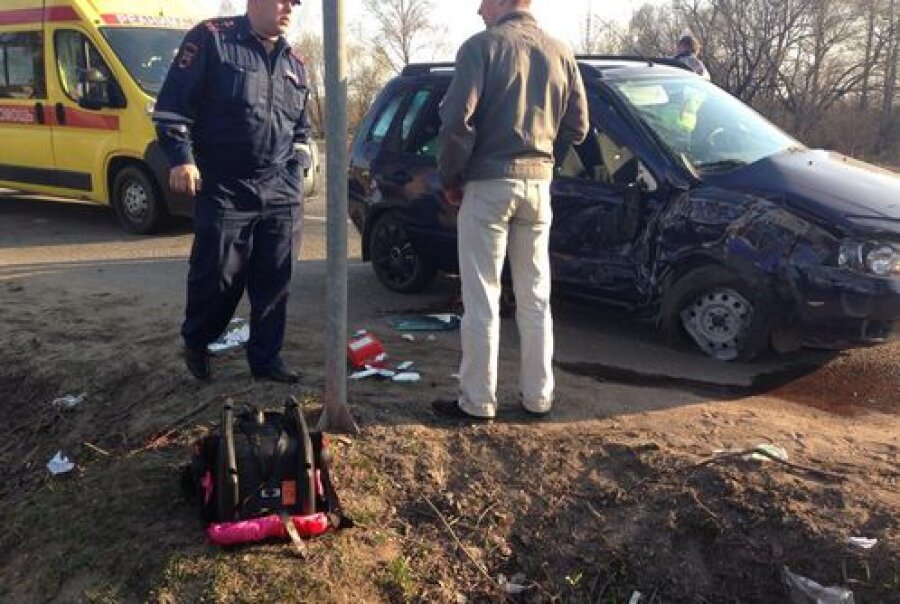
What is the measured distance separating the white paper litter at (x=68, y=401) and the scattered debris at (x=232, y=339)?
0.79m

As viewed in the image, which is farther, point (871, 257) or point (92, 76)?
point (92, 76)

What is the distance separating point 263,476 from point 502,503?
3.30ft

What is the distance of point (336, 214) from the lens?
12.3ft

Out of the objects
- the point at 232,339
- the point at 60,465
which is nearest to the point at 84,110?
the point at 232,339

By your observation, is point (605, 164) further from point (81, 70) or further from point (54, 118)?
point (54, 118)

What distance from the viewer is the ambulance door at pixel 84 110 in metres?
9.61

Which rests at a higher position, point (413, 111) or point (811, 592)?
point (413, 111)

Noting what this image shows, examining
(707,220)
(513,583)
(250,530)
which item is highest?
(707,220)

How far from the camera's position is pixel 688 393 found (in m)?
4.88

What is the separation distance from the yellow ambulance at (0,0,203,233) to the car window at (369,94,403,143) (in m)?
3.19

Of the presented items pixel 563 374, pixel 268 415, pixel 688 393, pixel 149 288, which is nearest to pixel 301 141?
pixel 268 415

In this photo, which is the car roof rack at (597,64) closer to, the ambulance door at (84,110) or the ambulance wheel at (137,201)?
the ambulance wheel at (137,201)

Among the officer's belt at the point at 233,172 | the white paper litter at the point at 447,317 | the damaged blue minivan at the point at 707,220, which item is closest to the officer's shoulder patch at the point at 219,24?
the officer's belt at the point at 233,172

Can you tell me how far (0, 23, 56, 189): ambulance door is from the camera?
10180mm
